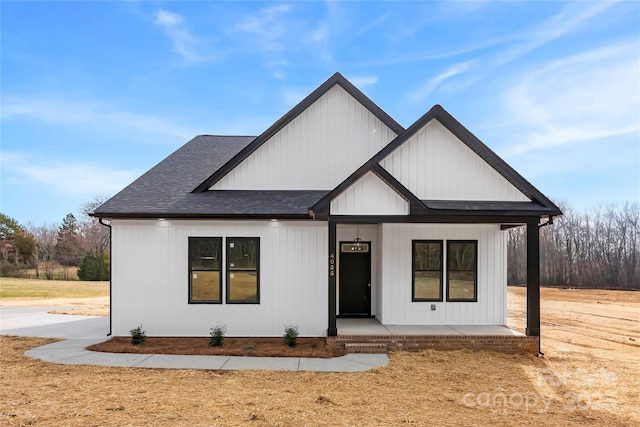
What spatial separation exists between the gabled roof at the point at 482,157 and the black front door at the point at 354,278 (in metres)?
3.04

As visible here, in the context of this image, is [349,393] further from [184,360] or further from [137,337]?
[137,337]

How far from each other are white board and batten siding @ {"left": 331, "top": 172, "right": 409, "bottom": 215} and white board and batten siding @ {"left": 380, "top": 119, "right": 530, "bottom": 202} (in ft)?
2.91

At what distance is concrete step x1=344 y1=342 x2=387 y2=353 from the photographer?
9.07 metres

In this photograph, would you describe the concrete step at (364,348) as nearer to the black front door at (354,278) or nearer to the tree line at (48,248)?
the black front door at (354,278)

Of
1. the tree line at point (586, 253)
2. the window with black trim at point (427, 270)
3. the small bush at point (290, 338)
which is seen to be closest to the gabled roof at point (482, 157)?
the window with black trim at point (427, 270)

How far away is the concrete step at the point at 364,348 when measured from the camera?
9.07m

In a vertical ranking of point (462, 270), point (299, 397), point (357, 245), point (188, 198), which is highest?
point (188, 198)

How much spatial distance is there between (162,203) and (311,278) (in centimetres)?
466

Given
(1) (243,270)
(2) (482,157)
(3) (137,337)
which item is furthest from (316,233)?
(3) (137,337)

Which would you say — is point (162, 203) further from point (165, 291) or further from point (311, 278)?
point (311, 278)

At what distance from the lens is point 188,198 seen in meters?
11.0

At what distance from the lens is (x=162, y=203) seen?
10586 mm

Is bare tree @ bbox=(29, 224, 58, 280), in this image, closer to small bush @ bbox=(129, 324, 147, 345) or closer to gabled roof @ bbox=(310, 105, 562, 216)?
small bush @ bbox=(129, 324, 147, 345)

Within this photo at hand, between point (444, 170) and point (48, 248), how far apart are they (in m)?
44.9
